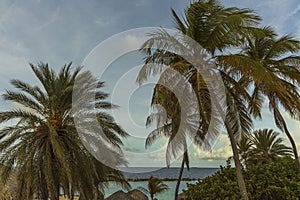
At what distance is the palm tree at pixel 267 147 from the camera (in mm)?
27375

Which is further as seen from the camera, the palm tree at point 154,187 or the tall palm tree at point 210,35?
the palm tree at point 154,187

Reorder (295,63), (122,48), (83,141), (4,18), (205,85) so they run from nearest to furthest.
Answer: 1. (205,85)
2. (122,48)
3. (83,141)
4. (4,18)
5. (295,63)

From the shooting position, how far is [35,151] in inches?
436

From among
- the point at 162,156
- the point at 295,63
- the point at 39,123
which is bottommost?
the point at 162,156

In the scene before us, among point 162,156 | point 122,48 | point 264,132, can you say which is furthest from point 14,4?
point 264,132

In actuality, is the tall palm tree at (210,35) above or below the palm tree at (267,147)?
above

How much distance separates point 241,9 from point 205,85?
2710 millimetres

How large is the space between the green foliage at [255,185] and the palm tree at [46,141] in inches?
163

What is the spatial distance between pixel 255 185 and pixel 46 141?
7.77 m

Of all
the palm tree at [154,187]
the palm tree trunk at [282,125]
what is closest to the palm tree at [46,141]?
the palm tree trunk at [282,125]

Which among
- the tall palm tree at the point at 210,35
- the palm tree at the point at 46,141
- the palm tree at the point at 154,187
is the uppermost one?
the tall palm tree at the point at 210,35

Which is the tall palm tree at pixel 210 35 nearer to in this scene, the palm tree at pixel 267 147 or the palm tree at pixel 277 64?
the palm tree at pixel 277 64

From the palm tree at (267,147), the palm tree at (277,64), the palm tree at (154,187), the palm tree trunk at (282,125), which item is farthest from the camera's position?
the palm tree at (267,147)

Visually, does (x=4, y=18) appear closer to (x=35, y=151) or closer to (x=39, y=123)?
(x=39, y=123)
